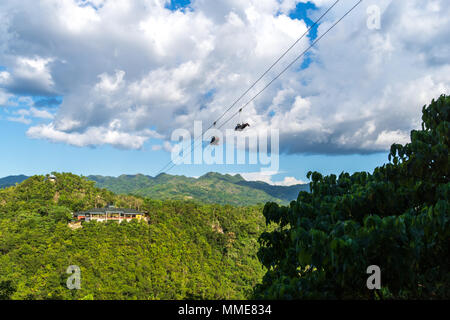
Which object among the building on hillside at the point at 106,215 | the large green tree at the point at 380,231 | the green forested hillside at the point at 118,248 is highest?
the large green tree at the point at 380,231

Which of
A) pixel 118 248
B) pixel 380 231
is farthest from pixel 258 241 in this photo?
pixel 118 248

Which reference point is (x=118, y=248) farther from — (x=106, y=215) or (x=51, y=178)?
(x=51, y=178)

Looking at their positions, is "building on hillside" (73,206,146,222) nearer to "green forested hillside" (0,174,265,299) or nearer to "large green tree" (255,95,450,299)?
"green forested hillside" (0,174,265,299)

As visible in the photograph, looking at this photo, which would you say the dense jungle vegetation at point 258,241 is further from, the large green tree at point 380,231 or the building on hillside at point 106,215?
the building on hillside at point 106,215

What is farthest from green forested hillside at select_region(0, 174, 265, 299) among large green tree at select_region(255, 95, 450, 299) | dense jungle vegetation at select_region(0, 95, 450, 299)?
large green tree at select_region(255, 95, 450, 299)

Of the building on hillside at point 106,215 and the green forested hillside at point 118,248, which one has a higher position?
the building on hillside at point 106,215

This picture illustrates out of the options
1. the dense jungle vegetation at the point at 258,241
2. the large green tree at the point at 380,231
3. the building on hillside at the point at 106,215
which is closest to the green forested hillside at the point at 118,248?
the dense jungle vegetation at the point at 258,241
